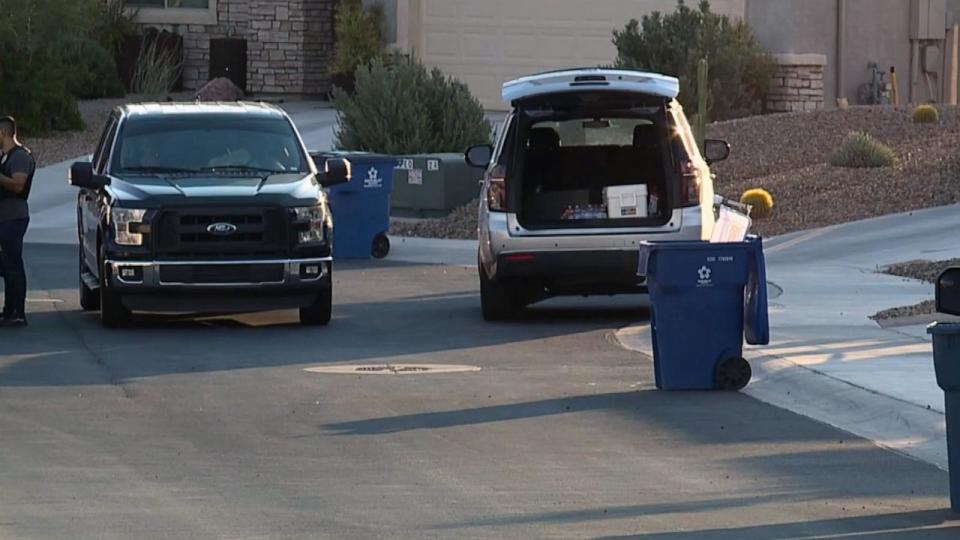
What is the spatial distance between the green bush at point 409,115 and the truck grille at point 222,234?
1098 centimetres

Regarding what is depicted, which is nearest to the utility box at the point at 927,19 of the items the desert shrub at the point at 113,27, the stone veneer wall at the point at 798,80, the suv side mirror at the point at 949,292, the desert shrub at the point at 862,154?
the stone veneer wall at the point at 798,80

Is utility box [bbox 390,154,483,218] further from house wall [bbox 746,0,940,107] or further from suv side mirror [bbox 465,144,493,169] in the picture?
house wall [bbox 746,0,940,107]

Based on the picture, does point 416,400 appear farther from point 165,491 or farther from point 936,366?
point 936,366

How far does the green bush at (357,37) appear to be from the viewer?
34750 mm

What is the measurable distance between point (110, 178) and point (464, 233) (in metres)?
8.04

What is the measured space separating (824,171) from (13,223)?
1181 centimetres

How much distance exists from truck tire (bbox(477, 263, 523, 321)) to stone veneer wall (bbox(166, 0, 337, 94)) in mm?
21299

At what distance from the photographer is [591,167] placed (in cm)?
1655

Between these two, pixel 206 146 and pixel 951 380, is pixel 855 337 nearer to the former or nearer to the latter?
pixel 206 146

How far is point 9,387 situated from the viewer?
1272 centimetres

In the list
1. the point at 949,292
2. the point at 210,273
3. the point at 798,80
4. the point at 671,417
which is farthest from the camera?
the point at 798,80

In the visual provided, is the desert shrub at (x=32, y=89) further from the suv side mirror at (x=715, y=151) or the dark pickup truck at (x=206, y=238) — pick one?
the suv side mirror at (x=715, y=151)

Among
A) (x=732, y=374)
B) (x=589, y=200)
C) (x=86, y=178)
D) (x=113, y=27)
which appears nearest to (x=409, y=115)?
(x=589, y=200)

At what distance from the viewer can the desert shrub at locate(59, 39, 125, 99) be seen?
34156 mm
